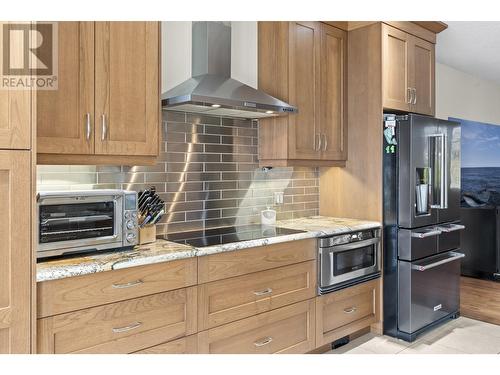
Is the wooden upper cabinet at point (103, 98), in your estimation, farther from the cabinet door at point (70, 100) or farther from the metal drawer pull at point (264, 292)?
the metal drawer pull at point (264, 292)

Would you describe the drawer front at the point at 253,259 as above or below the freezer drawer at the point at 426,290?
above

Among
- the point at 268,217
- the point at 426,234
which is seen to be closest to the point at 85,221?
the point at 268,217

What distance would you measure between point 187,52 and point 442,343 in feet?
9.17

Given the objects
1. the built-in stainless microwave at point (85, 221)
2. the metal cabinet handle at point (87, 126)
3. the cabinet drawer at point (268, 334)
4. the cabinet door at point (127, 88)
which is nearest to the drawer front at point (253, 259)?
the cabinet drawer at point (268, 334)

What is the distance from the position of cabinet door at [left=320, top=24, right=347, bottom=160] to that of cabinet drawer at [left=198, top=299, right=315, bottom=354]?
1.27 m

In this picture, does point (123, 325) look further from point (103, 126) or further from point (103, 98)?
point (103, 98)

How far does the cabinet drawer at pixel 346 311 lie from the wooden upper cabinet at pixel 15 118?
6.72 feet

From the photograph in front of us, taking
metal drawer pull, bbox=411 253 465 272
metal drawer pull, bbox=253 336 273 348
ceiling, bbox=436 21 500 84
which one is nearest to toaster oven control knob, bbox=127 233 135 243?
metal drawer pull, bbox=253 336 273 348

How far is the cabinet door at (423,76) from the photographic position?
11.9 feet

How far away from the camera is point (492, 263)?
5.11m

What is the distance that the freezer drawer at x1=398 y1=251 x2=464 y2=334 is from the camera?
327 centimetres

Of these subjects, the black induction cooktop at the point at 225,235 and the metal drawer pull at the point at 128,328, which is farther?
the black induction cooktop at the point at 225,235

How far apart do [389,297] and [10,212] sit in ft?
9.07
